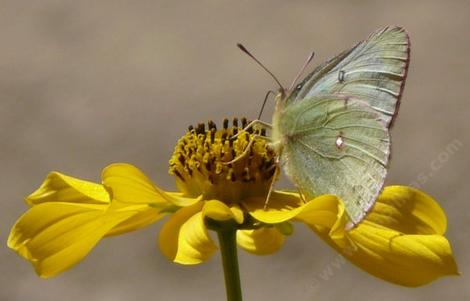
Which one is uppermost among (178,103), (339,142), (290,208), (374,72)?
(374,72)

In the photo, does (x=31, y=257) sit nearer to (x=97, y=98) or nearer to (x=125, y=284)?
(x=125, y=284)

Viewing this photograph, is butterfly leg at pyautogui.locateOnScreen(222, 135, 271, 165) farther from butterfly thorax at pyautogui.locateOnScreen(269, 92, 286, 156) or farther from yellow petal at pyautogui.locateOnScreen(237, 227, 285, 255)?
yellow petal at pyautogui.locateOnScreen(237, 227, 285, 255)

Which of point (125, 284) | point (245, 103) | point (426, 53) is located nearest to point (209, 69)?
point (245, 103)

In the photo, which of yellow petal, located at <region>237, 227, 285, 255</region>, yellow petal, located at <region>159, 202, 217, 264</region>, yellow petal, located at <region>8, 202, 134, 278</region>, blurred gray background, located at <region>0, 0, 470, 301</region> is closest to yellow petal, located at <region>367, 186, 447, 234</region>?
yellow petal, located at <region>237, 227, 285, 255</region>

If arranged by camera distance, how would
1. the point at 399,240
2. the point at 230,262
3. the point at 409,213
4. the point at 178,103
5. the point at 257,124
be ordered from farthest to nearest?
the point at 178,103
the point at 257,124
the point at 409,213
the point at 399,240
the point at 230,262

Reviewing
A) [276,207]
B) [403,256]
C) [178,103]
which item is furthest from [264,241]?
[178,103]

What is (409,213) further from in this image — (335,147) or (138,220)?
(138,220)
